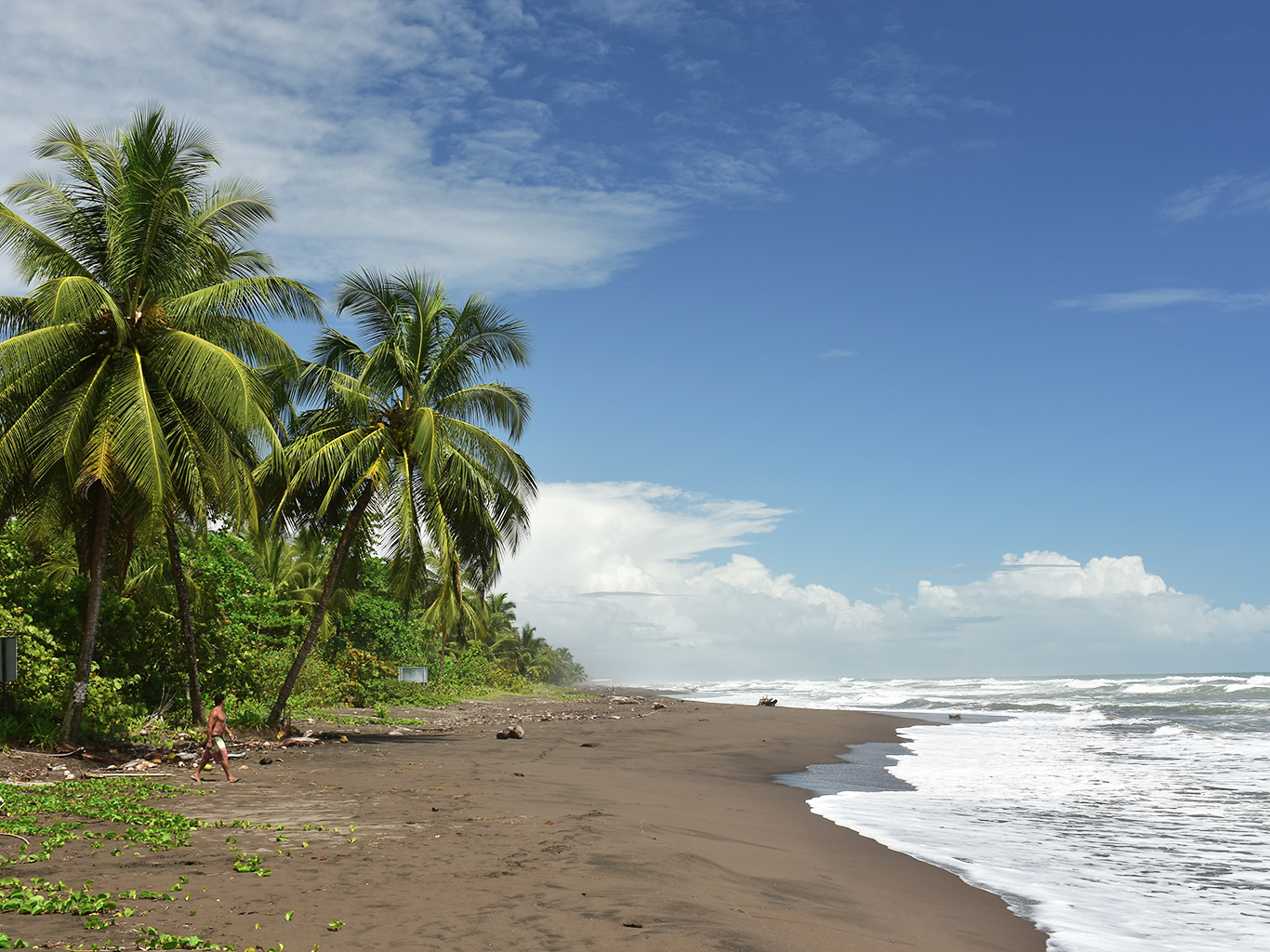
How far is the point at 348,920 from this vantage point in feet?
18.5

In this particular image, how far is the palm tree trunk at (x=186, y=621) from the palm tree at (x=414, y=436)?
1447 mm

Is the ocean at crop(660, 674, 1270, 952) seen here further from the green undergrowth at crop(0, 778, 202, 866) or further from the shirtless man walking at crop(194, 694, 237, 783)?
the shirtless man walking at crop(194, 694, 237, 783)

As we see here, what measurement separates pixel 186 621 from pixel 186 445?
4.26m

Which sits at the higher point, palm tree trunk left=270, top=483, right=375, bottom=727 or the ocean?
palm tree trunk left=270, top=483, right=375, bottom=727

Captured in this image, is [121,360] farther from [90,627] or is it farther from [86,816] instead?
[86,816]

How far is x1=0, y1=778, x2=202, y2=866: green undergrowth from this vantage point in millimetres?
7549

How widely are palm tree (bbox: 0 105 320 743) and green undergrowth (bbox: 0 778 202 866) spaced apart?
11.9 ft

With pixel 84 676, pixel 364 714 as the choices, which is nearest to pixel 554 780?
pixel 84 676

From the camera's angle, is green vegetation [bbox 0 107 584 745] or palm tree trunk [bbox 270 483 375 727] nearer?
green vegetation [bbox 0 107 584 745]

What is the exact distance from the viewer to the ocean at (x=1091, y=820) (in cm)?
744

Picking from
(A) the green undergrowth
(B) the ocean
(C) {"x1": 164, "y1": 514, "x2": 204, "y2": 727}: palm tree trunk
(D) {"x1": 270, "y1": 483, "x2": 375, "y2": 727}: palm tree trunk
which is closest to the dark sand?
(A) the green undergrowth

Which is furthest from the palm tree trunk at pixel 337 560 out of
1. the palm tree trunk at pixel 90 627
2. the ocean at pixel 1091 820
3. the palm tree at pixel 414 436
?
the ocean at pixel 1091 820

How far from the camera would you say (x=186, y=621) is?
16312mm

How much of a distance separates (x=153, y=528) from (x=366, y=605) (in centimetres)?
1886
